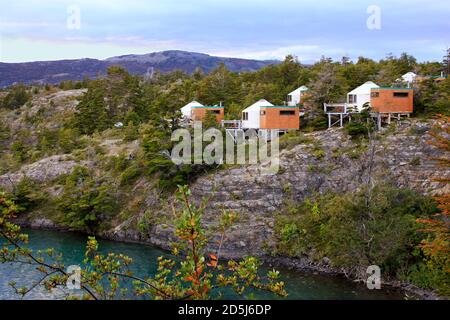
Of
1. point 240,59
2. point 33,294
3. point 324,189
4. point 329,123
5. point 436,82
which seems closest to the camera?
point 33,294

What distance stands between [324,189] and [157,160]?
12.1 meters

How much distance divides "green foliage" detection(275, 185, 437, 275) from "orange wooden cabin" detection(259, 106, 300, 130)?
1022cm

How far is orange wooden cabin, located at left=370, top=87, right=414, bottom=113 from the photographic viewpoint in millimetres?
36656

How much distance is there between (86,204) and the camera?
116 ft

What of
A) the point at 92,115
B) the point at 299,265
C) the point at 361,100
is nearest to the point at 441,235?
the point at 299,265

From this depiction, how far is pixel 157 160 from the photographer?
34688 millimetres

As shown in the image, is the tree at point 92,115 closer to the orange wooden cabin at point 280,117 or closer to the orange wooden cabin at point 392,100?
the orange wooden cabin at point 280,117

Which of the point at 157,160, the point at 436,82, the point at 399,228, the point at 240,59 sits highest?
the point at 240,59

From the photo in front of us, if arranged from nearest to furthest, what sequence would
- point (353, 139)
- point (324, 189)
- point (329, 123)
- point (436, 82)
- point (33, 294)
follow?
point (33, 294)
point (324, 189)
point (353, 139)
point (329, 123)
point (436, 82)

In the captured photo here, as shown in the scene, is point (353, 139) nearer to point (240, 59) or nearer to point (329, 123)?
point (329, 123)

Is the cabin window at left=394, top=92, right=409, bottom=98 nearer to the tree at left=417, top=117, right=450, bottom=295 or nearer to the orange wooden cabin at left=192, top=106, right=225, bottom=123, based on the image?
the tree at left=417, top=117, right=450, bottom=295

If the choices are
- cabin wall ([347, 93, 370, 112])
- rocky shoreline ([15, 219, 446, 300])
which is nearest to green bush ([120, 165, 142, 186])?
rocky shoreline ([15, 219, 446, 300])
